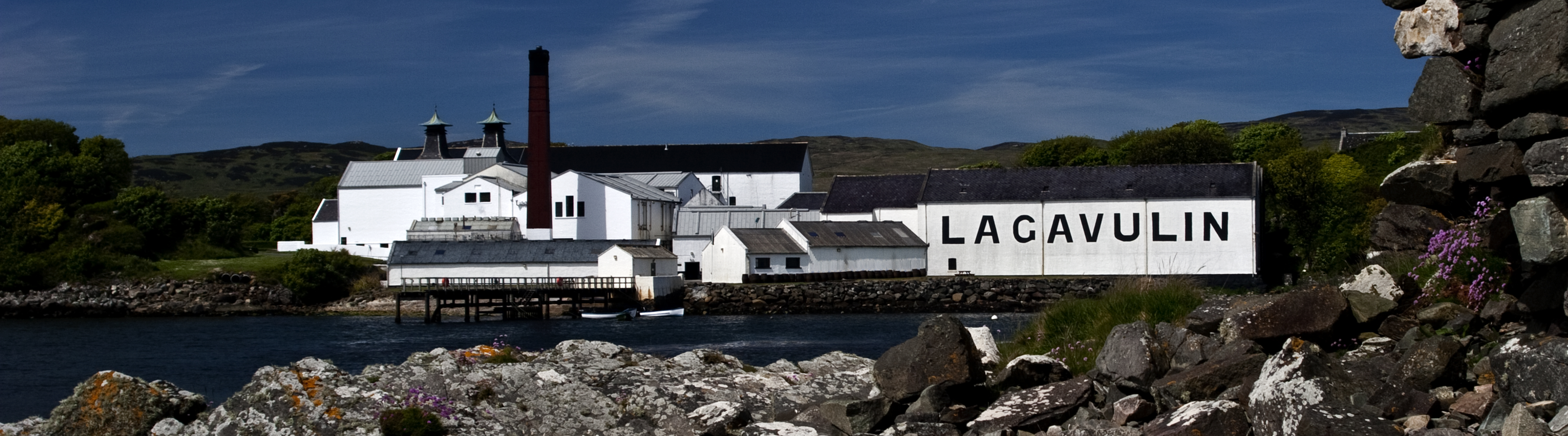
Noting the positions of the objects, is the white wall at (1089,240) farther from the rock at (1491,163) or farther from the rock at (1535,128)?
the rock at (1535,128)

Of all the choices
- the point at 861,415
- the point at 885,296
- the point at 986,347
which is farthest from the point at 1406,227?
the point at 885,296

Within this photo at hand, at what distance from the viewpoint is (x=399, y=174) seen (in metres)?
79.1

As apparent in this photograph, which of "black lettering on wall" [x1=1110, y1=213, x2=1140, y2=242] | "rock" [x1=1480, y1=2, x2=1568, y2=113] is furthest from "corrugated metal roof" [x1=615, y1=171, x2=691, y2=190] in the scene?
"rock" [x1=1480, y1=2, x2=1568, y2=113]

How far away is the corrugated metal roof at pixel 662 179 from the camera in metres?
76.8

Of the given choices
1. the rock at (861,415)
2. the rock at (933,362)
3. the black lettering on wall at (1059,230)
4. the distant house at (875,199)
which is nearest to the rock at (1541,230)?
the rock at (933,362)

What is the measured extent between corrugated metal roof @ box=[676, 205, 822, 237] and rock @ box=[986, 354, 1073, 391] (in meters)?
51.1

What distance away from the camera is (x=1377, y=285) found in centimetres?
961

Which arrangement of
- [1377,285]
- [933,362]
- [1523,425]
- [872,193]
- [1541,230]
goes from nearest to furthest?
[1523,425]
[1541,230]
[1377,285]
[933,362]
[872,193]

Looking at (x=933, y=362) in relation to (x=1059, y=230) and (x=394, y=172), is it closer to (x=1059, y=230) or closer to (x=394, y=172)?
(x=1059, y=230)

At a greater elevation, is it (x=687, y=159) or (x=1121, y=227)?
(x=687, y=159)

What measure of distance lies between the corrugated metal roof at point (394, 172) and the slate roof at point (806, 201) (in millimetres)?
20714

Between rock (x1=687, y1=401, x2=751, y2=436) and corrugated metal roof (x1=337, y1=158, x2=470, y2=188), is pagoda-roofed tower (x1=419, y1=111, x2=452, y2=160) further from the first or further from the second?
rock (x1=687, y1=401, x2=751, y2=436)

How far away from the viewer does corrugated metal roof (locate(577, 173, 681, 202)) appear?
66.6 m

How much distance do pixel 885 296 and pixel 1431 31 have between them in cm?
4405
